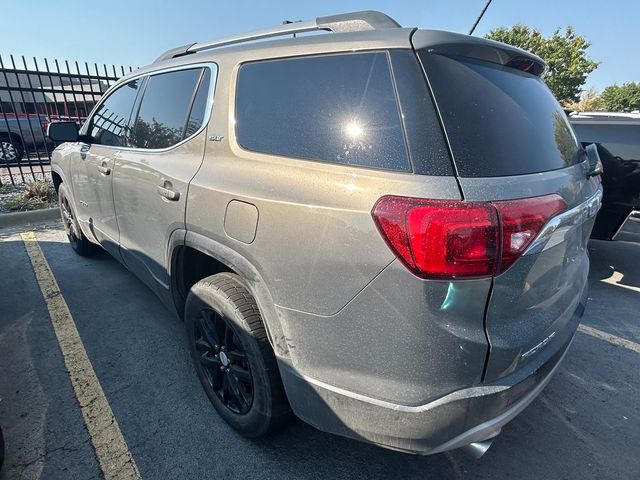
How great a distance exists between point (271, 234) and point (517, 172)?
3.09ft

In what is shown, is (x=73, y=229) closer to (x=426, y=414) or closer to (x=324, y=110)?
(x=324, y=110)

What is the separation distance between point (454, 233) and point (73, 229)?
469cm

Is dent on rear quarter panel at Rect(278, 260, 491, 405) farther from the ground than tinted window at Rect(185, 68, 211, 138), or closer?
closer

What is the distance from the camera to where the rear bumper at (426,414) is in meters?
1.32

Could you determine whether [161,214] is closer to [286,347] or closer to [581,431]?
[286,347]

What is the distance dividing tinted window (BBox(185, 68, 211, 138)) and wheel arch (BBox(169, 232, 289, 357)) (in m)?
0.61

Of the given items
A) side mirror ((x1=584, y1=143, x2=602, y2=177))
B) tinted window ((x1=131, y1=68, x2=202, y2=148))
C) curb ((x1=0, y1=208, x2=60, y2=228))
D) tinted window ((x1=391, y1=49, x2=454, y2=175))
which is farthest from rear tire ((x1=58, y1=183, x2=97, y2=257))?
side mirror ((x1=584, y1=143, x2=602, y2=177))

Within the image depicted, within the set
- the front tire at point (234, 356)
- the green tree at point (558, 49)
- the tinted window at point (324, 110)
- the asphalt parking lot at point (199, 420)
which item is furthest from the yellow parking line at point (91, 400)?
the green tree at point (558, 49)

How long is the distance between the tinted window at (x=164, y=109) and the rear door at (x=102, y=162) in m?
0.26

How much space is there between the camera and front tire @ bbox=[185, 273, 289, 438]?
5.76 ft

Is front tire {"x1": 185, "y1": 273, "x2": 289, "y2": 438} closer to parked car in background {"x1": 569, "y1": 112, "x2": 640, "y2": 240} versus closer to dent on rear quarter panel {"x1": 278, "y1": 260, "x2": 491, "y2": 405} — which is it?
dent on rear quarter panel {"x1": 278, "y1": 260, "x2": 491, "y2": 405}

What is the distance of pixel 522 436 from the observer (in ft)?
6.84

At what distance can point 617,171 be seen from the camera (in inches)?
162

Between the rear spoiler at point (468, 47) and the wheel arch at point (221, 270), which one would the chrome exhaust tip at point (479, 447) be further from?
the rear spoiler at point (468, 47)
